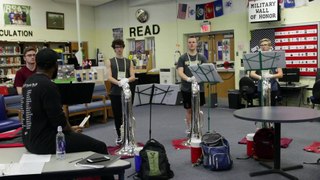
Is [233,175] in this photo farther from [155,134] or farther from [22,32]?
[22,32]

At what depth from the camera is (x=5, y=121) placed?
591 cm

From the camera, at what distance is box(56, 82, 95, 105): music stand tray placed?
4.26 meters

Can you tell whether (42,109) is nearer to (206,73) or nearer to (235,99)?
(206,73)

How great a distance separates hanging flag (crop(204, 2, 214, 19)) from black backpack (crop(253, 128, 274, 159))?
20.2ft

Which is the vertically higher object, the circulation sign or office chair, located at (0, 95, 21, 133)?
the circulation sign

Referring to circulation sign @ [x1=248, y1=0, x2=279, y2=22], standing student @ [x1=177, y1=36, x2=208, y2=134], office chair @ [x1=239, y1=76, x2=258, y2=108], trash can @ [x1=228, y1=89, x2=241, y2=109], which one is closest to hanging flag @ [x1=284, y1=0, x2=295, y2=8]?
circulation sign @ [x1=248, y1=0, x2=279, y2=22]

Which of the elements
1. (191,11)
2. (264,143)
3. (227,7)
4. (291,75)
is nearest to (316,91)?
(291,75)

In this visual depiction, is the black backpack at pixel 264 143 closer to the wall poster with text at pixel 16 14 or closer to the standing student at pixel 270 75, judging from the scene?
the standing student at pixel 270 75

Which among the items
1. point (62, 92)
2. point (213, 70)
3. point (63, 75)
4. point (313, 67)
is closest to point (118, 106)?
point (62, 92)

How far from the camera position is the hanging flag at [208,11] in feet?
32.7

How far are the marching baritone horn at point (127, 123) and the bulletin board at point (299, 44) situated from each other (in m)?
5.19

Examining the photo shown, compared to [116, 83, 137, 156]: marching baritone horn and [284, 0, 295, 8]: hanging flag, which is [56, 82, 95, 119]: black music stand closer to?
[116, 83, 137, 156]: marching baritone horn

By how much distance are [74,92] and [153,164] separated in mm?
1357

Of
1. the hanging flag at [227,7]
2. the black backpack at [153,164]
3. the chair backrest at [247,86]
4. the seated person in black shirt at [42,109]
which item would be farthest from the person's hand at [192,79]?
the hanging flag at [227,7]
